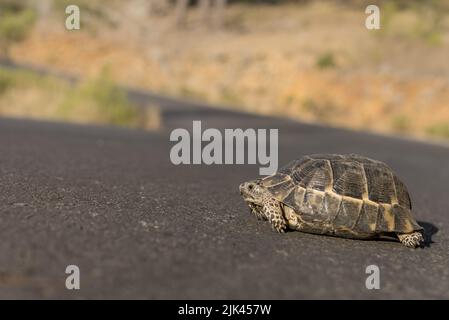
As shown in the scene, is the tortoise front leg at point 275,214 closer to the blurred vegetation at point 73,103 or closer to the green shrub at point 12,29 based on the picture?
the blurred vegetation at point 73,103

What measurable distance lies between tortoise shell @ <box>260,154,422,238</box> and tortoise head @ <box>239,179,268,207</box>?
6cm

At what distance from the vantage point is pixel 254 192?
4.93 metres

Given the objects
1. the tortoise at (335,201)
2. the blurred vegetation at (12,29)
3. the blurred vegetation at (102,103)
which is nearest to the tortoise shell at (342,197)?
the tortoise at (335,201)

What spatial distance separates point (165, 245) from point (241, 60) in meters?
31.2

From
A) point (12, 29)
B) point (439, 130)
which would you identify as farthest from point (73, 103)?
point (12, 29)

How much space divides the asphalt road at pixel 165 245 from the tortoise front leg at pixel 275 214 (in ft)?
0.28

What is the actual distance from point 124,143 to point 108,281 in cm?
790

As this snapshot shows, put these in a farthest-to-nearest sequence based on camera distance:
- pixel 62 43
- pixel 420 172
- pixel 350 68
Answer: pixel 62 43 < pixel 350 68 < pixel 420 172

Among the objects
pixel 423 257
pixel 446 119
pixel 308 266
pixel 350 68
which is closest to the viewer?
pixel 308 266

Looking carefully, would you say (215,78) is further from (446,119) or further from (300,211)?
(300,211)

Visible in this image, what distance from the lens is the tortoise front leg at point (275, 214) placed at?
4738 millimetres

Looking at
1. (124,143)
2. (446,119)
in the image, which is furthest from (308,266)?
(446,119)

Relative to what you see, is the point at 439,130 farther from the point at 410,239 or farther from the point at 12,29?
the point at 12,29

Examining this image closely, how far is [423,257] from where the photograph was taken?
4684 millimetres
